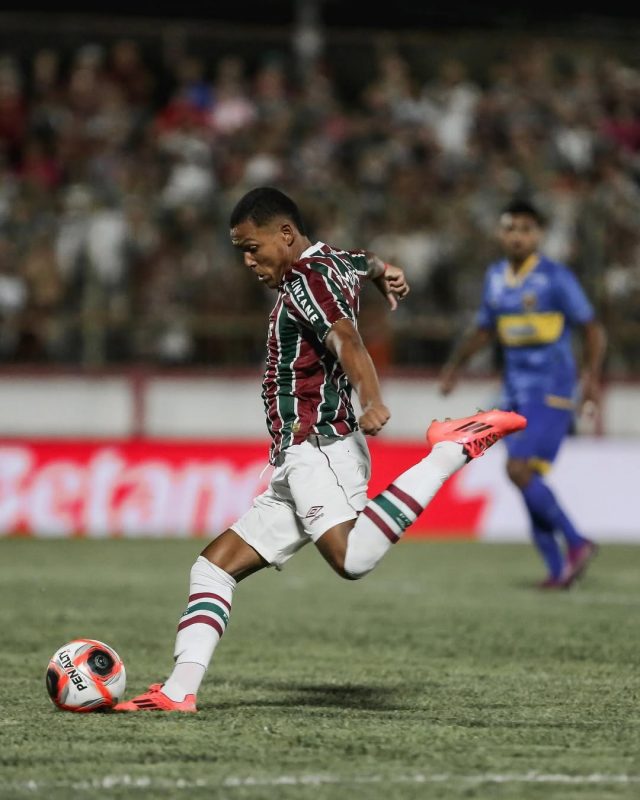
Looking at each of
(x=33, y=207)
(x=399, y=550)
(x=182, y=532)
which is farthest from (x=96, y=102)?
(x=399, y=550)

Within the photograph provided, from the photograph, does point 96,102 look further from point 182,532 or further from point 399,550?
point 399,550

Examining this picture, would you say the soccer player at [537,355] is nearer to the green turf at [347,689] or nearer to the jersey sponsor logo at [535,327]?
the jersey sponsor logo at [535,327]

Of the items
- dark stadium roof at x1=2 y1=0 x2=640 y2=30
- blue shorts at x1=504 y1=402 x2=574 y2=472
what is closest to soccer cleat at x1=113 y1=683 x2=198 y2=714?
blue shorts at x1=504 y1=402 x2=574 y2=472

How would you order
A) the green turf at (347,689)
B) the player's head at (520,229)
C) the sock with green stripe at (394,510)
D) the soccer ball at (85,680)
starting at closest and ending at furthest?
the green turf at (347,689)
the sock with green stripe at (394,510)
the soccer ball at (85,680)
the player's head at (520,229)

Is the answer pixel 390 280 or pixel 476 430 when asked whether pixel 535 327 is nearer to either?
pixel 390 280

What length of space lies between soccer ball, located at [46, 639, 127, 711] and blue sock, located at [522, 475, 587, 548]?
16.0 feet

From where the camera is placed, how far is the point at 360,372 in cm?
536

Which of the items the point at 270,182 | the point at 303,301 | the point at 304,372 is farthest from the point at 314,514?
the point at 270,182

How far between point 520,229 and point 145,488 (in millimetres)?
5916

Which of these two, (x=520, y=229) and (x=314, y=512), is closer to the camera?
(x=314, y=512)

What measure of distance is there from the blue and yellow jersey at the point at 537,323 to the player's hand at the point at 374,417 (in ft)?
17.3

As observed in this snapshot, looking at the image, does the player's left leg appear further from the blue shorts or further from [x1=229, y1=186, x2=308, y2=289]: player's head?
the blue shorts

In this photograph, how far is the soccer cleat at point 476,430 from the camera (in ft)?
18.7

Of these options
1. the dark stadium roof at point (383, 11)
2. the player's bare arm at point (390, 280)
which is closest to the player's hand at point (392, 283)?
the player's bare arm at point (390, 280)
